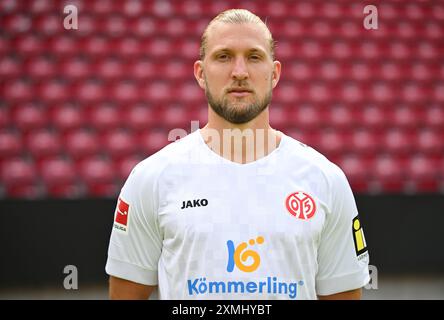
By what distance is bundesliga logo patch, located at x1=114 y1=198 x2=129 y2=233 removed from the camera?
1.76 meters

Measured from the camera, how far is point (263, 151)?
1792 millimetres

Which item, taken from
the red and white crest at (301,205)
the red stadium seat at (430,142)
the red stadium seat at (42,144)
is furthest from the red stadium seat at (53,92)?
the red and white crest at (301,205)

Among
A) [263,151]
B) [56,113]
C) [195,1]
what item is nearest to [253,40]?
[263,151]

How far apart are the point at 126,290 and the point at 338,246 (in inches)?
26.4

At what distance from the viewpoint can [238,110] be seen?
1.70 meters

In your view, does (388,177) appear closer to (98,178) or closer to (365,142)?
(365,142)

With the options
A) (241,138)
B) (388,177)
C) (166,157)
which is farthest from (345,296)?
(388,177)

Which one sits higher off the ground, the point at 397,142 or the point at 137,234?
the point at 397,142

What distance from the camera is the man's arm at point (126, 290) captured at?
5.86ft

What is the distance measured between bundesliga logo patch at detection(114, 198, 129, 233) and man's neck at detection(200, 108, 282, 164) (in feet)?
1.07

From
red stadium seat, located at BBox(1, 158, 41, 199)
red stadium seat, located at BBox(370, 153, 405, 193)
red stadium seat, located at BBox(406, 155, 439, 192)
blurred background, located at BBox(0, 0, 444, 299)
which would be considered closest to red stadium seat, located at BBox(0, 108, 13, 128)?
blurred background, located at BBox(0, 0, 444, 299)

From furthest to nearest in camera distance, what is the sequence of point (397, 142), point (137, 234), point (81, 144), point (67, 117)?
point (397, 142), point (67, 117), point (81, 144), point (137, 234)

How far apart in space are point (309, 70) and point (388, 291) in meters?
3.00

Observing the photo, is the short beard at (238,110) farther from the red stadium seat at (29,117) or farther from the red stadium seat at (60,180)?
the red stadium seat at (29,117)
